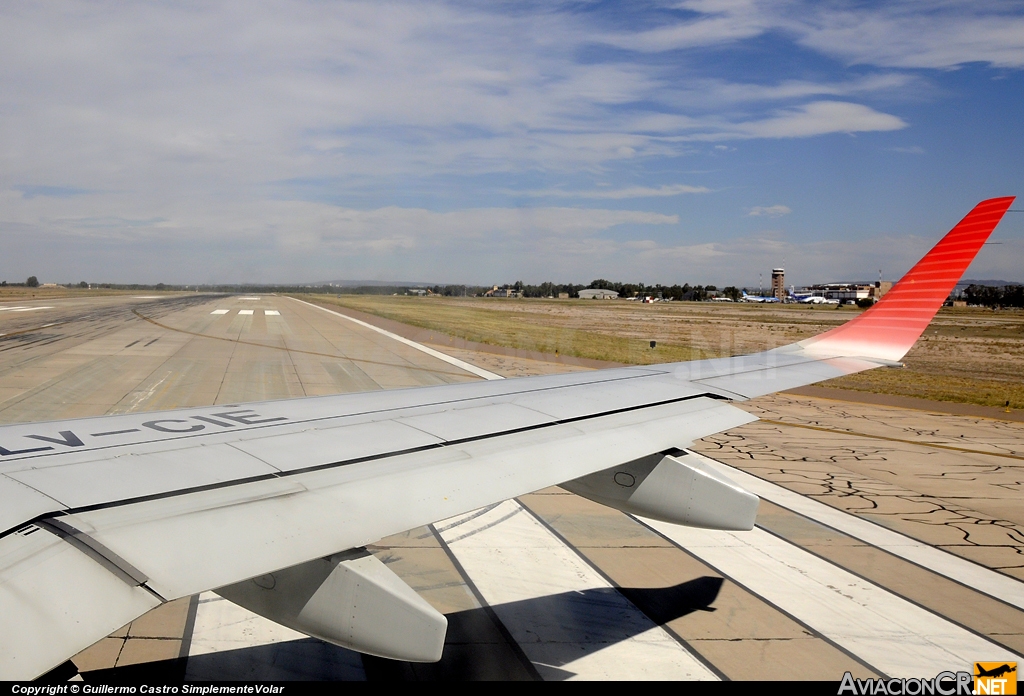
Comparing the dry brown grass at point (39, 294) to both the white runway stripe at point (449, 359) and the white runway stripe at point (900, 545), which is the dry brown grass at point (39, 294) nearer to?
the white runway stripe at point (449, 359)

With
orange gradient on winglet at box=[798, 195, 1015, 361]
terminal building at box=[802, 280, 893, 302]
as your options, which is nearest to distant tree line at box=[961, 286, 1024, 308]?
terminal building at box=[802, 280, 893, 302]

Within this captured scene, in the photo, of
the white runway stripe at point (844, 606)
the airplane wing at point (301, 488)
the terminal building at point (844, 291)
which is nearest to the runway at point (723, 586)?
the white runway stripe at point (844, 606)

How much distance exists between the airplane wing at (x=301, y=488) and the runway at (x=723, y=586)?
1262mm

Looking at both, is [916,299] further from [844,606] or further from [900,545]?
[900,545]

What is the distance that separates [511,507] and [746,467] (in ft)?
13.0

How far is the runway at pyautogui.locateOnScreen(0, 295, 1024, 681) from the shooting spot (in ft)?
13.8

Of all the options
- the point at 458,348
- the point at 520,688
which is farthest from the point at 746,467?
the point at 458,348

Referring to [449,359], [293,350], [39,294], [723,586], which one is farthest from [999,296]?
[39,294]

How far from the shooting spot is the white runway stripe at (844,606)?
4508 millimetres

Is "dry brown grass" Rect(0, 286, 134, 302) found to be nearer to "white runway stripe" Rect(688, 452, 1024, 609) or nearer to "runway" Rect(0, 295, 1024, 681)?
"runway" Rect(0, 295, 1024, 681)

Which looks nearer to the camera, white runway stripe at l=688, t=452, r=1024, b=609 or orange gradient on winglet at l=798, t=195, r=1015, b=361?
orange gradient on winglet at l=798, t=195, r=1015, b=361

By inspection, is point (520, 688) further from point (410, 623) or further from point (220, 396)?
point (220, 396)

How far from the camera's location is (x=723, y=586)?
558 centimetres

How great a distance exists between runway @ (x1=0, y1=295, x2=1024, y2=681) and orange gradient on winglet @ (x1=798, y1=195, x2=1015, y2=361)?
6.39 ft
